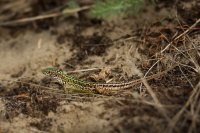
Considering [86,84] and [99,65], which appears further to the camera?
[99,65]

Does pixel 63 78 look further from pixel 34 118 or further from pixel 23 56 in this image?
pixel 23 56

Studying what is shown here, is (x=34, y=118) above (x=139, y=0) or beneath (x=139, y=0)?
beneath

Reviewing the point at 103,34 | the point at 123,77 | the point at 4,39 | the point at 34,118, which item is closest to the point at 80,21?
the point at 103,34

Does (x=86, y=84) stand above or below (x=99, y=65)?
below

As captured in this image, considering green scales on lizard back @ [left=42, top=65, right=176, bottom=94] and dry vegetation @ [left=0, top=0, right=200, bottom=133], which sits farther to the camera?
green scales on lizard back @ [left=42, top=65, right=176, bottom=94]
